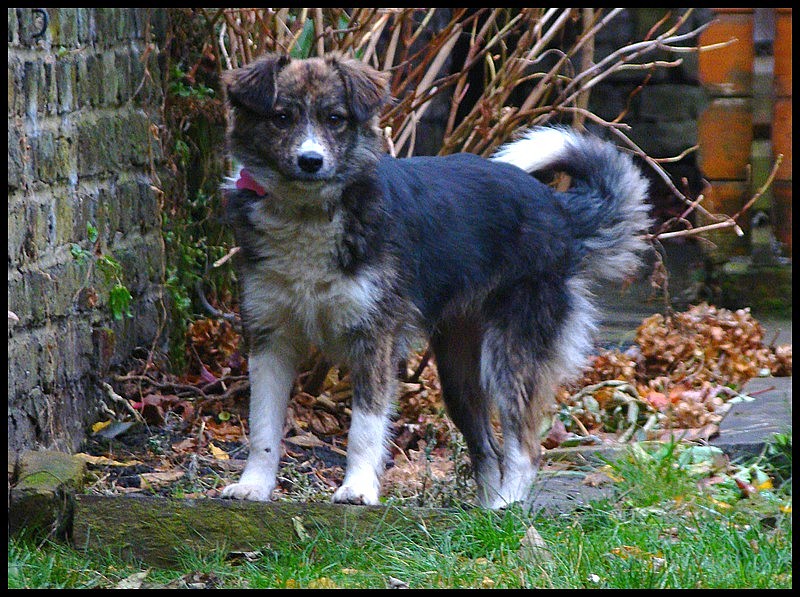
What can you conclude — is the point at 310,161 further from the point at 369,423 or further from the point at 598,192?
the point at 598,192

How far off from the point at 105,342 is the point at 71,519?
158 centimetres

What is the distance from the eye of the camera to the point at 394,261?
13.5 feet

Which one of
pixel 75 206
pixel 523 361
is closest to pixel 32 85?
pixel 75 206

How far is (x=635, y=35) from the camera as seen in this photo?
12.0m

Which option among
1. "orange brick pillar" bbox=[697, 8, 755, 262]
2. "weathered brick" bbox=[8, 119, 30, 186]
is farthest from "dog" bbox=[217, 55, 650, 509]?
"orange brick pillar" bbox=[697, 8, 755, 262]

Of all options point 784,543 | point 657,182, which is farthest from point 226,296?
point 657,182

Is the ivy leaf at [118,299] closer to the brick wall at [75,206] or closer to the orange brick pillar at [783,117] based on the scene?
the brick wall at [75,206]

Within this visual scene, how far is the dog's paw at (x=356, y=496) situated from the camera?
12.7ft

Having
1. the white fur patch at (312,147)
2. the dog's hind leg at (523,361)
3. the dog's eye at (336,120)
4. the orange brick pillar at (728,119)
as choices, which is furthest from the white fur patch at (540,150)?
the orange brick pillar at (728,119)

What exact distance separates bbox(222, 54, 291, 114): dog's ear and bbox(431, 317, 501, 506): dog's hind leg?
1215mm

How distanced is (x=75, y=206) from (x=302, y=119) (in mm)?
1323

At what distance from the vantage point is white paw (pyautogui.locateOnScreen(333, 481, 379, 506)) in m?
3.86

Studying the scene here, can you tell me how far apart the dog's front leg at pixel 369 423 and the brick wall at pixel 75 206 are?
126 cm

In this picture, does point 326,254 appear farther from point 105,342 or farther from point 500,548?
point 105,342
